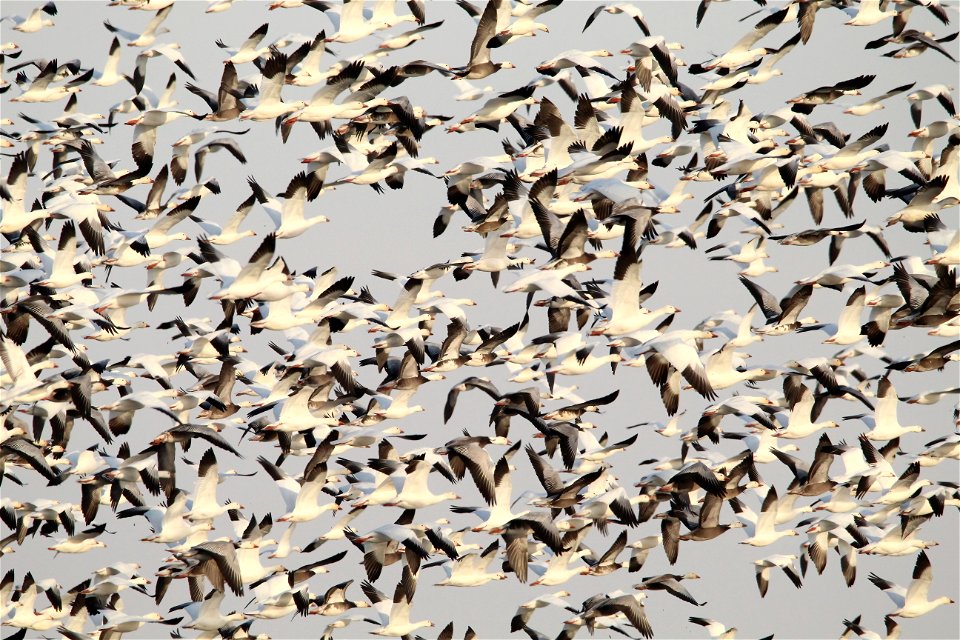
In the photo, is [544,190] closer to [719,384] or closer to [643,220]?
[643,220]

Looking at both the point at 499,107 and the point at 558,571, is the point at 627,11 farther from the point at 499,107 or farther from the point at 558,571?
the point at 558,571

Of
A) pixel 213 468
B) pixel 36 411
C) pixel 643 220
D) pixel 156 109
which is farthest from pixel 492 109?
pixel 36 411

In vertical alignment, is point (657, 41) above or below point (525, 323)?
above

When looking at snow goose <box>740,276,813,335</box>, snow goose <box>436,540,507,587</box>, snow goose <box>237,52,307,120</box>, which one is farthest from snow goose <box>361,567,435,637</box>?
snow goose <box>237,52,307,120</box>

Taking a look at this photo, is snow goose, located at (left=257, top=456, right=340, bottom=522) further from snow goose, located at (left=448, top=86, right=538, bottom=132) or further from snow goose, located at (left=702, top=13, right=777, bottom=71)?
snow goose, located at (left=702, top=13, right=777, bottom=71)

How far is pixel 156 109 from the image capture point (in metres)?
24.2

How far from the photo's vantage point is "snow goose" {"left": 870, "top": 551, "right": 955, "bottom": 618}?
25938 mm

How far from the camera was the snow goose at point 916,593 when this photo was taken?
85.1ft

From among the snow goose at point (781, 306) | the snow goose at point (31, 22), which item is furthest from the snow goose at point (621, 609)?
the snow goose at point (31, 22)

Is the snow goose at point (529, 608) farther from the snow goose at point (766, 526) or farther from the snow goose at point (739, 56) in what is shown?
the snow goose at point (739, 56)

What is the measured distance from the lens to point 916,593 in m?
26.0

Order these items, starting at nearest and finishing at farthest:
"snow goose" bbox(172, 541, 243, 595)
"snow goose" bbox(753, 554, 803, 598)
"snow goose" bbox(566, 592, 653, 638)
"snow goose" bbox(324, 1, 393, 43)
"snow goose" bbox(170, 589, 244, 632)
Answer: "snow goose" bbox(172, 541, 243, 595), "snow goose" bbox(566, 592, 653, 638), "snow goose" bbox(170, 589, 244, 632), "snow goose" bbox(324, 1, 393, 43), "snow goose" bbox(753, 554, 803, 598)

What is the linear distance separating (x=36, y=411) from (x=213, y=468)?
2.87m

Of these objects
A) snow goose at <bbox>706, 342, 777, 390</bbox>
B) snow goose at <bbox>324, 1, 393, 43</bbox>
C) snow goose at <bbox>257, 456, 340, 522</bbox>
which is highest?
snow goose at <bbox>324, 1, 393, 43</bbox>
